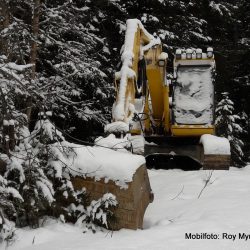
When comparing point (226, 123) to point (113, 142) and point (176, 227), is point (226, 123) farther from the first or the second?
point (176, 227)

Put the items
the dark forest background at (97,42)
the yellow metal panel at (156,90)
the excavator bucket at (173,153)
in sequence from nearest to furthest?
the yellow metal panel at (156,90) → the excavator bucket at (173,153) → the dark forest background at (97,42)


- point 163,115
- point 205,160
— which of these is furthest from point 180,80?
point 205,160

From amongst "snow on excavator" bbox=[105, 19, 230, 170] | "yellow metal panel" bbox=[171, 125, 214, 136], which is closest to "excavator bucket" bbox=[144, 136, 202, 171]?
"snow on excavator" bbox=[105, 19, 230, 170]

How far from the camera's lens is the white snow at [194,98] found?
Answer: 9.02 metres

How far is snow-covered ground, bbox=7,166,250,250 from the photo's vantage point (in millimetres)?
4406

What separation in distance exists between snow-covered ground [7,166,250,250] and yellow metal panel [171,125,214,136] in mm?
2362

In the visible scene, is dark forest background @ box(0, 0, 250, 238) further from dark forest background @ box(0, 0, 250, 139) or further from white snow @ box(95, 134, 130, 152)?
white snow @ box(95, 134, 130, 152)

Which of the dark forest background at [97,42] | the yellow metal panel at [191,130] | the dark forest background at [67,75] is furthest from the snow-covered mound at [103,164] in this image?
the yellow metal panel at [191,130]

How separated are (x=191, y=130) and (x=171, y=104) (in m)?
0.71

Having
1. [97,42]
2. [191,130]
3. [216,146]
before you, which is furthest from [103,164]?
[97,42]

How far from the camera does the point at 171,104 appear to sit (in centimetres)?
951

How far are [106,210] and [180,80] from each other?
4607 millimetres

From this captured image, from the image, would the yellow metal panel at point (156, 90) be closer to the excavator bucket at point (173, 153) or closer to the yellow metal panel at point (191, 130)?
the excavator bucket at point (173, 153)

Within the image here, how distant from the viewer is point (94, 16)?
45.5ft
